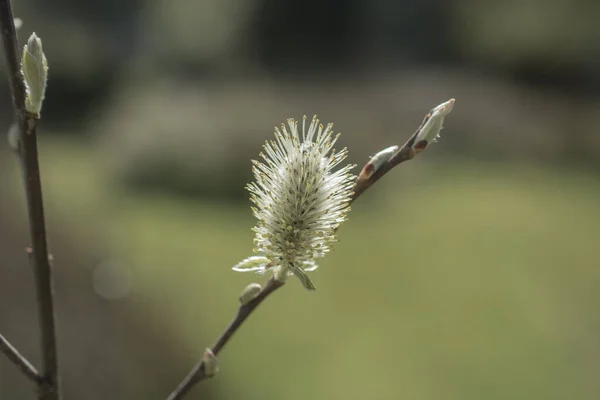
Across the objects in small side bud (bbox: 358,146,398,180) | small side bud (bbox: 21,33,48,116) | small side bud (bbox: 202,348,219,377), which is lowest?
small side bud (bbox: 202,348,219,377)

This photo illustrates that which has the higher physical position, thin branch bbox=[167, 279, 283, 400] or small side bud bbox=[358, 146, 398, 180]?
small side bud bbox=[358, 146, 398, 180]

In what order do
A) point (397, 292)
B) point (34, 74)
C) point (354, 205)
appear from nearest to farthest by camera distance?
point (34, 74) < point (397, 292) < point (354, 205)

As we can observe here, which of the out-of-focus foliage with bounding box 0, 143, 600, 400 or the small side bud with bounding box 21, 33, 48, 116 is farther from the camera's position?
the out-of-focus foliage with bounding box 0, 143, 600, 400

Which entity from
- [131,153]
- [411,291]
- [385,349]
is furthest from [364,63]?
[385,349]

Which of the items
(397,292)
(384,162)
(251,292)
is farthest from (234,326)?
(397,292)

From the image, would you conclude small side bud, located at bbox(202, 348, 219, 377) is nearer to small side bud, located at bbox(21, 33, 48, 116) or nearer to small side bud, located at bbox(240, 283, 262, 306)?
small side bud, located at bbox(240, 283, 262, 306)

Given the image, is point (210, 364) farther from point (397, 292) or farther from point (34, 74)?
point (397, 292)

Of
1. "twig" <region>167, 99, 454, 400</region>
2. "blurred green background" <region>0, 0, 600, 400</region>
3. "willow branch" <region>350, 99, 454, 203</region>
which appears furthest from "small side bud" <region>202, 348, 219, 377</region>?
"blurred green background" <region>0, 0, 600, 400</region>
